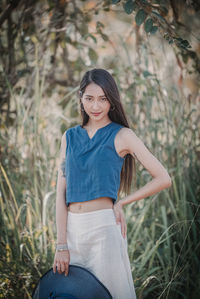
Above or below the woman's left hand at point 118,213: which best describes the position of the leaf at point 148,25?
above

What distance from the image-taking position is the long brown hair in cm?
180

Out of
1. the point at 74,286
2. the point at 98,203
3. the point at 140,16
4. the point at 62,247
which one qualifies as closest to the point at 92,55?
the point at 140,16

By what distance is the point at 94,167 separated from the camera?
5.63 ft

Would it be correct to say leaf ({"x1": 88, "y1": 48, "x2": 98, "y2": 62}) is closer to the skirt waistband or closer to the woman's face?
the woman's face

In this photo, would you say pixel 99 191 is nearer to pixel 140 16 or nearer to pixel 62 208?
pixel 62 208

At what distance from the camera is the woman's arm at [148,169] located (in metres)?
1.68

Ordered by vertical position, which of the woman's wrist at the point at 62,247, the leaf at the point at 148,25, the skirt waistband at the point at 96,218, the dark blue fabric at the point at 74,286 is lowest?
the dark blue fabric at the point at 74,286

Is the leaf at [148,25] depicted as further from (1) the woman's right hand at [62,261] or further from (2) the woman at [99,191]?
(1) the woman's right hand at [62,261]

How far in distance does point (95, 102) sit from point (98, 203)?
1.70 ft

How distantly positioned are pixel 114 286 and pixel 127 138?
73 cm

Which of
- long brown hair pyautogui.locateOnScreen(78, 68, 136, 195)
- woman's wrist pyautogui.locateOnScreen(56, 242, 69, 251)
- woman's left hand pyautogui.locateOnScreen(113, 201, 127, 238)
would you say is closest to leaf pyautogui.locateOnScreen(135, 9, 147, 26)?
long brown hair pyautogui.locateOnScreen(78, 68, 136, 195)

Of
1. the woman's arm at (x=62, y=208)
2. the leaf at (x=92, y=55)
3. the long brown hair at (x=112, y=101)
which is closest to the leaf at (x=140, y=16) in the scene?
the long brown hair at (x=112, y=101)

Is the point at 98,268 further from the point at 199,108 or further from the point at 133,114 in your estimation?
the point at 199,108

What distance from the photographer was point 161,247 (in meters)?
2.79
